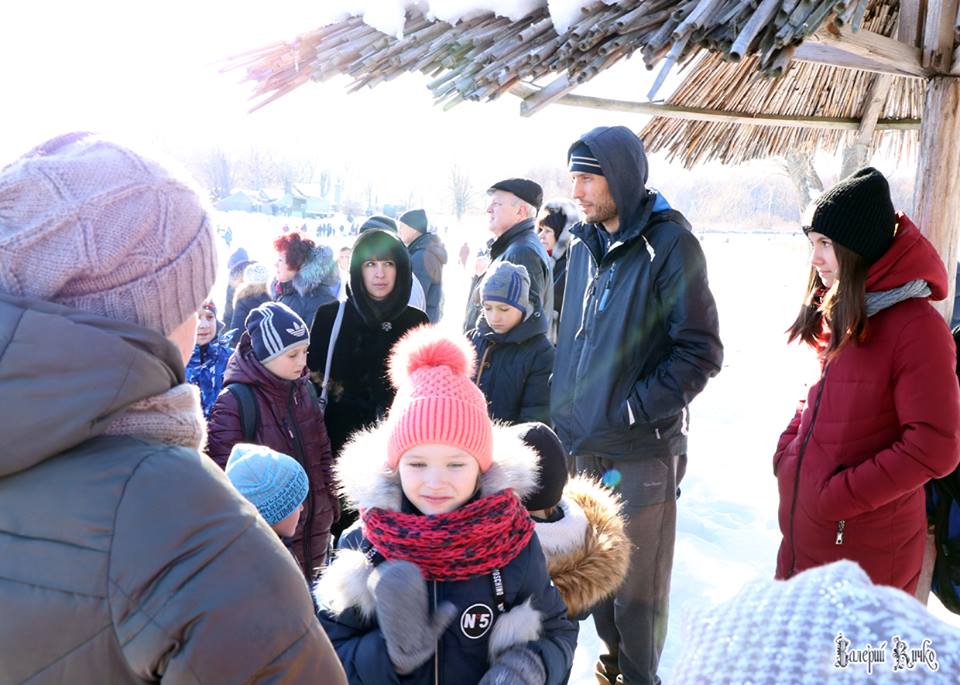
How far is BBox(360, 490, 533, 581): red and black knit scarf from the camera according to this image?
1.61 metres

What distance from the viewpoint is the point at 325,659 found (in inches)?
36.5

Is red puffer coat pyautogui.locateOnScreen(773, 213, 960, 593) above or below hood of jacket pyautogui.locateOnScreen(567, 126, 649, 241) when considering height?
below

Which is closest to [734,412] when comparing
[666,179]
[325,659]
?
[325,659]

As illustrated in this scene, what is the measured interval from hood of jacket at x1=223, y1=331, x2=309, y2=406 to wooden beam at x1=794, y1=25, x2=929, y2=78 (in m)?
2.47

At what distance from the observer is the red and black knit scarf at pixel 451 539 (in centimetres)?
161

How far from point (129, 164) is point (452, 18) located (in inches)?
93.2

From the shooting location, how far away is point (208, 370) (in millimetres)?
3592

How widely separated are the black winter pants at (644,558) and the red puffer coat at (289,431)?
1179mm

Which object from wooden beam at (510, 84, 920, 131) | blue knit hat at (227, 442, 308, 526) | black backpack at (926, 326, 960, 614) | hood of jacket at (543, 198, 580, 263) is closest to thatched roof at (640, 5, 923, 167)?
wooden beam at (510, 84, 920, 131)

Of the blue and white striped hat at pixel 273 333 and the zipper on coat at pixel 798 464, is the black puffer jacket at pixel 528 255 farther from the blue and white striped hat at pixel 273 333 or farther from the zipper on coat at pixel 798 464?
the zipper on coat at pixel 798 464

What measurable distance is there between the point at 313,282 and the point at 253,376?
207 cm

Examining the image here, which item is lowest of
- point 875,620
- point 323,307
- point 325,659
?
point 323,307

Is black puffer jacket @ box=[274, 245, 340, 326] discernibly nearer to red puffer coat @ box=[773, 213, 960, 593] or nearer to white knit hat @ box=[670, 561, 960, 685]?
red puffer coat @ box=[773, 213, 960, 593]

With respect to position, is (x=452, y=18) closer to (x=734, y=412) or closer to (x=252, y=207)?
(x=734, y=412)
